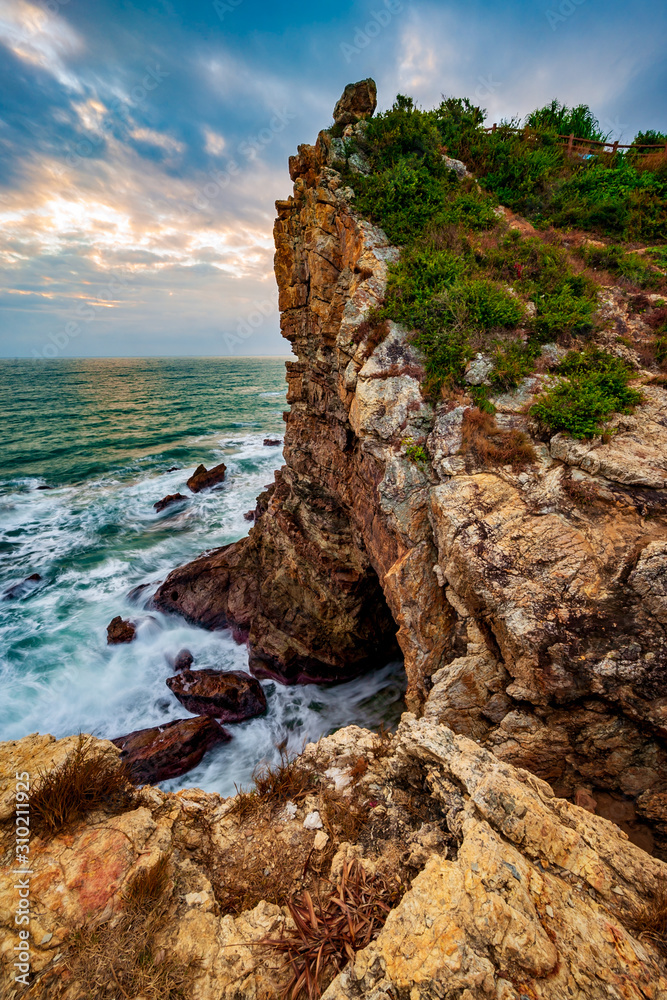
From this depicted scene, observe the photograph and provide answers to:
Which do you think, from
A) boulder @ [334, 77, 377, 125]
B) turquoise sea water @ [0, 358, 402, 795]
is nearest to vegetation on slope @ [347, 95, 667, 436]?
boulder @ [334, 77, 377, 125]

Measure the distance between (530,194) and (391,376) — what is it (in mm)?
7956

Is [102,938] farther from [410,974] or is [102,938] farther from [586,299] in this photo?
[586,299]

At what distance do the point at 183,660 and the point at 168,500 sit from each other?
14.2m

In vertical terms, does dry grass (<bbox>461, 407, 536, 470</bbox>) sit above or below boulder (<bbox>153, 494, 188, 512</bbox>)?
above

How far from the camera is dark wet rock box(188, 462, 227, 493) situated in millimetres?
27391

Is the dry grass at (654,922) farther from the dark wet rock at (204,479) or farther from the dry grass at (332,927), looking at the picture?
the dark wet rock at (204,479)

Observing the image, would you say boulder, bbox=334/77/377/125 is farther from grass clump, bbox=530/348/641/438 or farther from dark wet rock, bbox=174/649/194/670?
dark wet rock, bbox=174/649/194/670

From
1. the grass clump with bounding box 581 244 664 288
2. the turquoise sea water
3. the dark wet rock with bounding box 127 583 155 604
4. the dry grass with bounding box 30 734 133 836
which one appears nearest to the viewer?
the dry grass with bounding box 30 734 133 836

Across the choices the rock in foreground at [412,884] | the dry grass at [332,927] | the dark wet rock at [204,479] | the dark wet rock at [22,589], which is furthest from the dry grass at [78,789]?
the dark wet rock at [204,479]

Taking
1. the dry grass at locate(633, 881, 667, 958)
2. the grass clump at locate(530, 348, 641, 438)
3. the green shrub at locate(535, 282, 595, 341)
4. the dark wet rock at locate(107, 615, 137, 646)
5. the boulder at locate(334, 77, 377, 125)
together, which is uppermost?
the boulder at locate(334, 77, 377, 125)

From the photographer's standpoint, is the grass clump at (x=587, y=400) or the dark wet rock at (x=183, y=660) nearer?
the grass clump at (x=587, y=400)

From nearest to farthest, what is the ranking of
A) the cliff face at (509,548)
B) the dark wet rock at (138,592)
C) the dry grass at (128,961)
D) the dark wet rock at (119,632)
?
the dry grass at (128,961)
the cliff face at (509,548)
the dark wet rock at (119,632)
the dark wet rock at (138,592)

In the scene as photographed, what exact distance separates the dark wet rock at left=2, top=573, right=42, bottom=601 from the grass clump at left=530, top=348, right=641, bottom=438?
21.2 metres

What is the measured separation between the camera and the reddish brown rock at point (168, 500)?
24.7 metres
